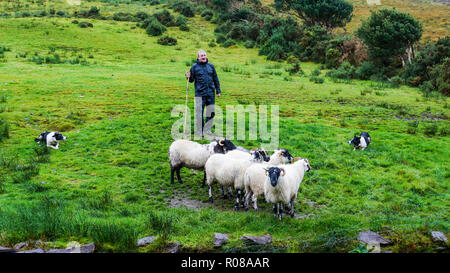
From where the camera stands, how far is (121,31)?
40.3 meters

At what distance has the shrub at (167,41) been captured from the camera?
3795 cm

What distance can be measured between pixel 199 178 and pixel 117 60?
78.5 ft

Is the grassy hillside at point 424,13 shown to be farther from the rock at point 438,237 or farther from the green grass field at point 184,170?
the rock at point 438,237

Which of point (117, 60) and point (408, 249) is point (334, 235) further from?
point (117, 60)

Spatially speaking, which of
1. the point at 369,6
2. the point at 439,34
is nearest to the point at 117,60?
the point at 439,34

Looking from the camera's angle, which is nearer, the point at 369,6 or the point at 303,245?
the point at 303,245

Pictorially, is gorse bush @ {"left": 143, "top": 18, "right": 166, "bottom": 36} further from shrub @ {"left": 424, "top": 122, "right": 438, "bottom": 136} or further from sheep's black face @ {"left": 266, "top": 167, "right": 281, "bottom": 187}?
sheep's black face @ {"left": 266, "top": 167, "right": 281, "bottom": 187}

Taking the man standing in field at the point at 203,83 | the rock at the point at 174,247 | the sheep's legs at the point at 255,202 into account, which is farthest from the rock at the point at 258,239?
the man standing in field at the point at 203,83

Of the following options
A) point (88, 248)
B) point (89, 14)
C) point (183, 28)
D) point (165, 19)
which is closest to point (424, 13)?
point (183, 28)

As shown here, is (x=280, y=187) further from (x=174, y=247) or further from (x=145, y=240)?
(x=145, y=240)

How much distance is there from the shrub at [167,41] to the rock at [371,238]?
36.0 meters

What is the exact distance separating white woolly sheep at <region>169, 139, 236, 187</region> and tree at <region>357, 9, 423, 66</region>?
27.4 metres

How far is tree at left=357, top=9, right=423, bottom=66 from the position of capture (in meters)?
29.8

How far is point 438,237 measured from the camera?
4965 mm
